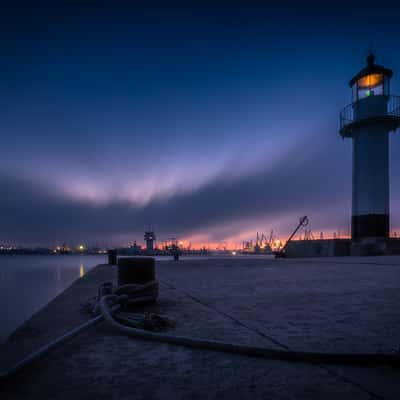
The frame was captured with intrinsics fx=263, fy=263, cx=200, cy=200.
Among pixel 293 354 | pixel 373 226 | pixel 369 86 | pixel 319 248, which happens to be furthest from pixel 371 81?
pixel 293 354

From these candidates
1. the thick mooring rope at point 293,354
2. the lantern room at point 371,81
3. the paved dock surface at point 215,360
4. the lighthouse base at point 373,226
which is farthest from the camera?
the lantern room at point 371,81

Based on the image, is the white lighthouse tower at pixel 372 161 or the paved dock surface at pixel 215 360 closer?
the paved dock surface at pixel 215 360

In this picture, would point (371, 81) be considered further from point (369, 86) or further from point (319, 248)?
point (319, 248)

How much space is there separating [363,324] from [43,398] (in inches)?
106

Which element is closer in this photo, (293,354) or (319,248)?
(293,354)

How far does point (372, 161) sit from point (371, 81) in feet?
23.3

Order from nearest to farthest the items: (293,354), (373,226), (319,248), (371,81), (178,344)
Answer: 1. (293,354)
2. (178,344)
3. (373,226)
4. (371,81)
5. (319,248)

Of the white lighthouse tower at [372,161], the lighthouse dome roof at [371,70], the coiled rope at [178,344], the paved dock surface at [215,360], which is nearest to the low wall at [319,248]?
the white lighthouse tower at [372,161]

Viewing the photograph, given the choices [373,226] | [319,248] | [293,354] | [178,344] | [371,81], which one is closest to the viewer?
[293,354]

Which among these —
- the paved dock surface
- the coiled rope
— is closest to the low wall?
the paved dock surface

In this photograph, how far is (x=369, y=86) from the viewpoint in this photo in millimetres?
21500

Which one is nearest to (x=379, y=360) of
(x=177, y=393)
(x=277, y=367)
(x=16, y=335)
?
(x=277, y=367)

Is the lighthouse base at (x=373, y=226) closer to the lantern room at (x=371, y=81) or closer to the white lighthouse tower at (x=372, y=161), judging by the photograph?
the white lighthouse tower at (x=372, y=161)

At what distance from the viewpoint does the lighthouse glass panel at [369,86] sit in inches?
832
